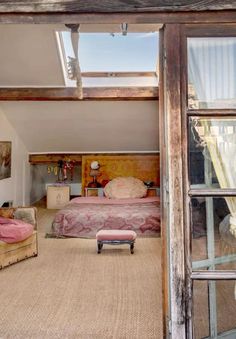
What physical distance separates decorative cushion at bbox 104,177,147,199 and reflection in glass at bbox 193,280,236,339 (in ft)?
17.8

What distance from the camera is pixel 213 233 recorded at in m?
1.62

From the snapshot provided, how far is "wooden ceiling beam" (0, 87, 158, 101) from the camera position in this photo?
205 inches

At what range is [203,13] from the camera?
1.51 metres

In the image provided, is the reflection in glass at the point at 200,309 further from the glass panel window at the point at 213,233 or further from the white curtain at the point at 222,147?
the white curtain at the point at 222,147

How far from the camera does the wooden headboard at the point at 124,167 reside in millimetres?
7859

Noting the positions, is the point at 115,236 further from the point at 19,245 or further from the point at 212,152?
the point at 212,152

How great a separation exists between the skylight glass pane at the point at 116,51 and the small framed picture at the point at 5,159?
2260mm

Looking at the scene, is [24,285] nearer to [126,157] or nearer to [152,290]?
[152,290]

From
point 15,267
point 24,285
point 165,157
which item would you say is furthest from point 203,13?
point 15,267

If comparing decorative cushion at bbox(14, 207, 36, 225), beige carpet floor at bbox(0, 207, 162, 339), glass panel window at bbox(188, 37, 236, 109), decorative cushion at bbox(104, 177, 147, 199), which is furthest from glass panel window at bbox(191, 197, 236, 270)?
decorative cushion at bbox(104, 177, 147, 199)

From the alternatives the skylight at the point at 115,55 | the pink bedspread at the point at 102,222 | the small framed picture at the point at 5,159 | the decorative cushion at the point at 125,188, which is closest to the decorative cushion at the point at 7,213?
the pink bedspread at the point at 102,222

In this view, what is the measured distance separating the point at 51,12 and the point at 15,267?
10.7 feet

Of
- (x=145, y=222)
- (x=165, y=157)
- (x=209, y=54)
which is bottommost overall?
(x=145, y=222)

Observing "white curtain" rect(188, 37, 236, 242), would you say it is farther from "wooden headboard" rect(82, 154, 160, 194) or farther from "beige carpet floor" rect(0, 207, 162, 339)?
"wooden headboard" rect(82, 154, 160, 194)
